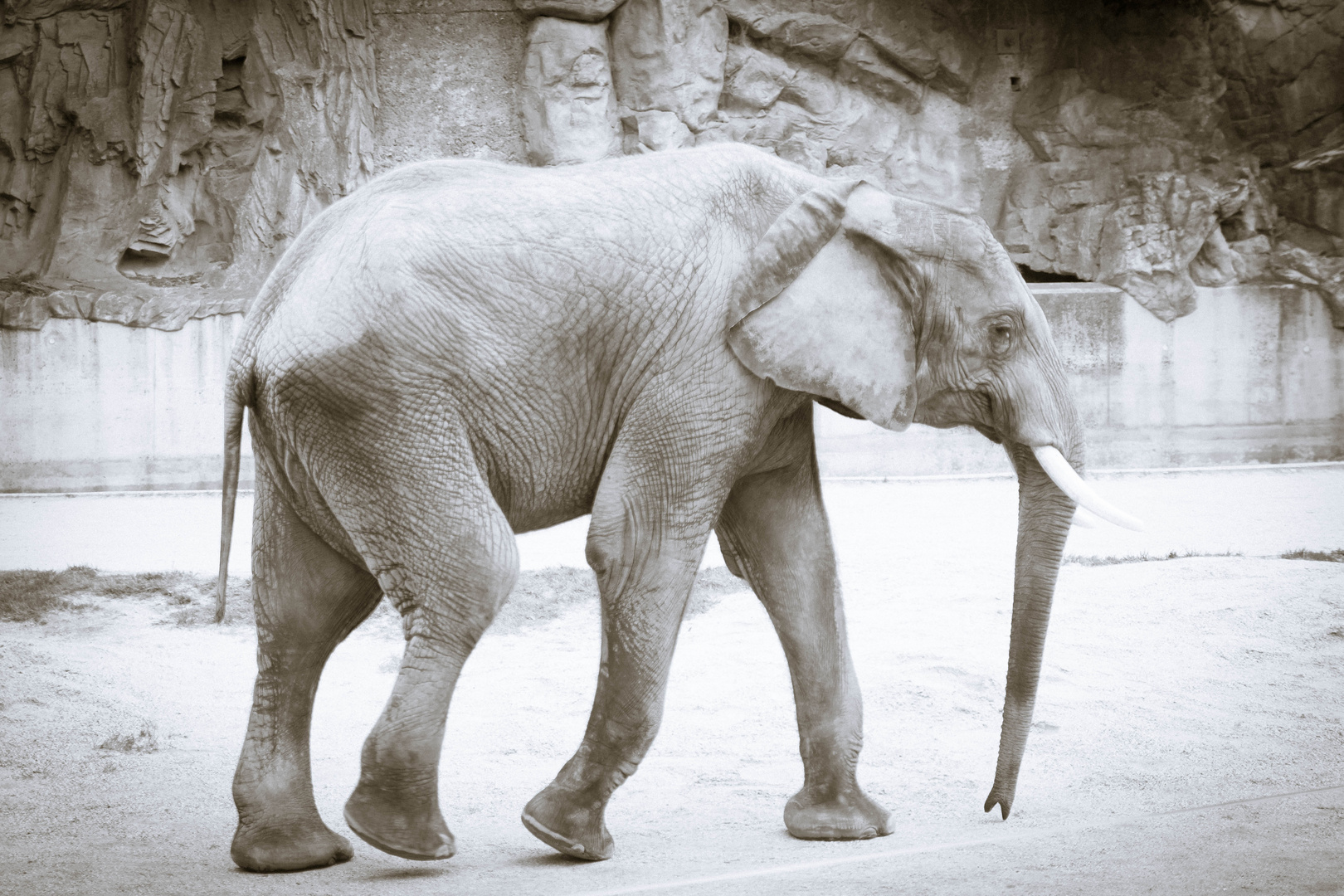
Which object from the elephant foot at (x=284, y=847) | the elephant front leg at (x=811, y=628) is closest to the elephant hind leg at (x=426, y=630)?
the elephant foot at (x=284, y=847)

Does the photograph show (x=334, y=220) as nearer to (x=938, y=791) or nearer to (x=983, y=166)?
(x=938, y=791)

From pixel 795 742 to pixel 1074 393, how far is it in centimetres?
1253

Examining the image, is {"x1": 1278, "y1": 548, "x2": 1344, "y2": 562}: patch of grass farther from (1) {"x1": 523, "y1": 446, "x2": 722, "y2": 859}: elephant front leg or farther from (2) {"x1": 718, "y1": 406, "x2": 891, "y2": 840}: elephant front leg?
(1) {"x1": 523, "y1": 446, "x2": 722, "y2": 859}: elephant front leg

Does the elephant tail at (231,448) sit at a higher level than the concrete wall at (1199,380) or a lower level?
Answer: lower

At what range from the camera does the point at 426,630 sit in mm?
3676

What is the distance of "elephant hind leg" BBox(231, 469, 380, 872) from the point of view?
3.97m

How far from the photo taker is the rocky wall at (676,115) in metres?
19.1

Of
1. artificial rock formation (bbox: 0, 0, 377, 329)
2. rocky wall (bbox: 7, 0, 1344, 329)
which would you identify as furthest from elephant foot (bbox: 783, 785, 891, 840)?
artificial rock formation (bbox: 0, 0, 377, 329)

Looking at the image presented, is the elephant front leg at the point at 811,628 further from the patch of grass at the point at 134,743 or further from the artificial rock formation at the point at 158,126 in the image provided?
the artificial rock formation at the point at 158,126

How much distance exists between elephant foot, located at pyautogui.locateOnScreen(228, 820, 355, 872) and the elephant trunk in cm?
210

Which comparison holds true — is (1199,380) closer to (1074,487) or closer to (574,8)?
(574,8)

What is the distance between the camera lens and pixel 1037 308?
440 cm

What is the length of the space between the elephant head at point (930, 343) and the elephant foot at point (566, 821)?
1.34 metres

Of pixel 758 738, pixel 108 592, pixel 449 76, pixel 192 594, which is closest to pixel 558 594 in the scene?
pixel 192 594
